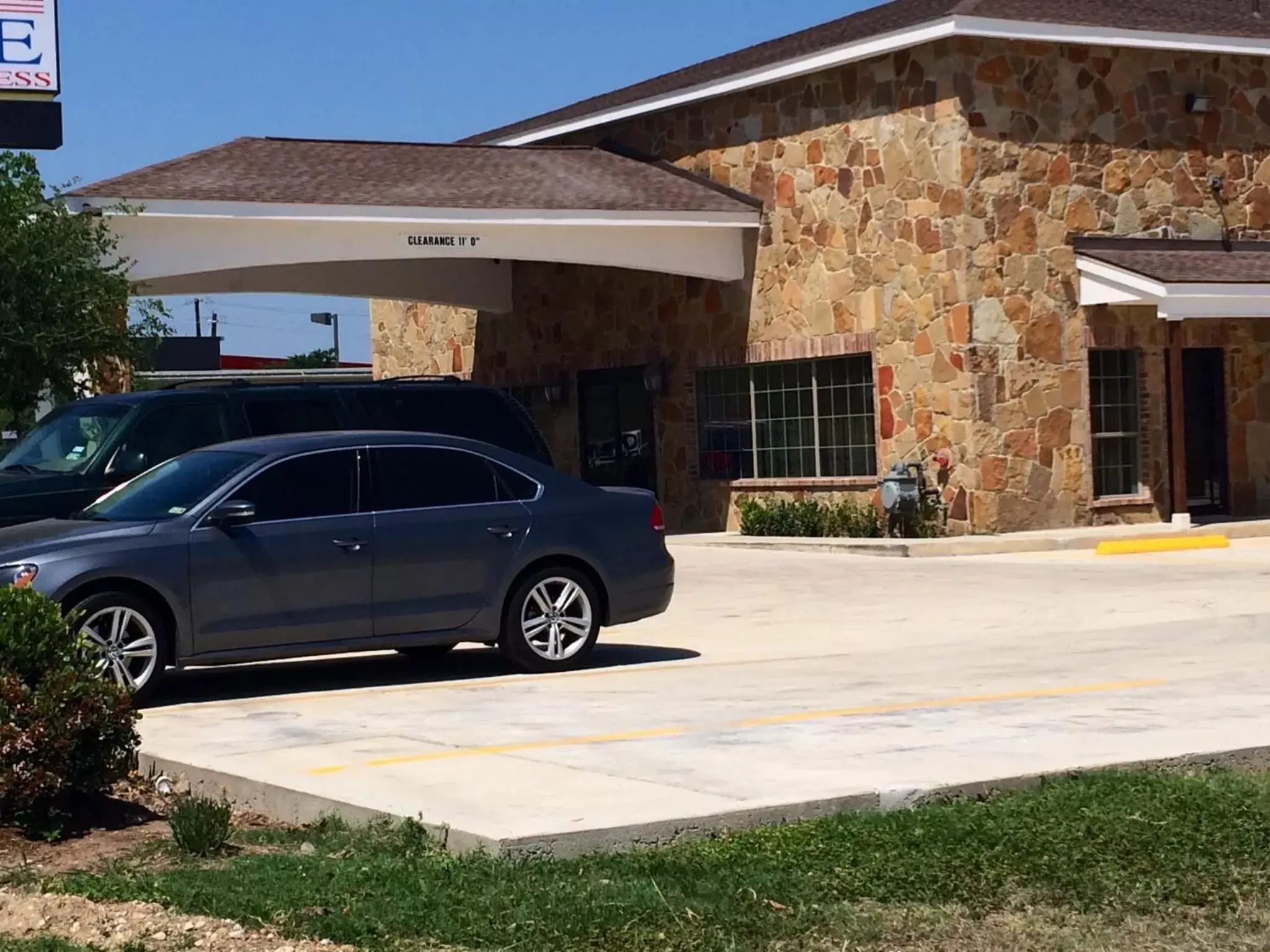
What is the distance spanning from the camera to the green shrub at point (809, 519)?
26000 millimetres

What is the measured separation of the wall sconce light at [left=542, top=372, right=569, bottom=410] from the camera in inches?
1302

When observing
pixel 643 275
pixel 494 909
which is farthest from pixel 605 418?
pixel 494 909

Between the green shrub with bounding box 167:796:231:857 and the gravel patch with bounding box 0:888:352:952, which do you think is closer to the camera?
the gravel patch with bounding box 0:888:352:952

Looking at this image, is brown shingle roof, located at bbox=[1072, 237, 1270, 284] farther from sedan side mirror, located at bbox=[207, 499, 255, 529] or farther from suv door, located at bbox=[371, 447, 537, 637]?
sedan side mirror, located at bbox=[207, 499, 255, 529]

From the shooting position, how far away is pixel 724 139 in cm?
2911

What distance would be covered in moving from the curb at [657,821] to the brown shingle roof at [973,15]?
1713 cm

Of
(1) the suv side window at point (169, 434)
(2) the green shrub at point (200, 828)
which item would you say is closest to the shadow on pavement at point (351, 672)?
(1) the suv side window at point (169, 434)

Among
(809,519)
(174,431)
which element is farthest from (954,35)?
(174,431)

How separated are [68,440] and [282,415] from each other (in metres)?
1.63

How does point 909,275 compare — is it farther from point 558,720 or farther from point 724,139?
point 558,720

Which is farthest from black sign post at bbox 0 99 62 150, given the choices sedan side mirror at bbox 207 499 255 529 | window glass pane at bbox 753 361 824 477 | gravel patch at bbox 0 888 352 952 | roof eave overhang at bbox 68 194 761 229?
gravel patch at bbox 0 888 352 952

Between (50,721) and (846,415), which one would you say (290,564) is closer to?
(50,721)

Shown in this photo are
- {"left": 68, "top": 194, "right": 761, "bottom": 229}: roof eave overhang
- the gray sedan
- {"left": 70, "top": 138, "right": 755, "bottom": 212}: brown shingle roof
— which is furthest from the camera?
{"left": 70, "top": 138, "right": 755, "bottom": 212}: brown shingle roof

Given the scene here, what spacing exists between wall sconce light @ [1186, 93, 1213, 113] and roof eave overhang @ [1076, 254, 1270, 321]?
299 centimetres
